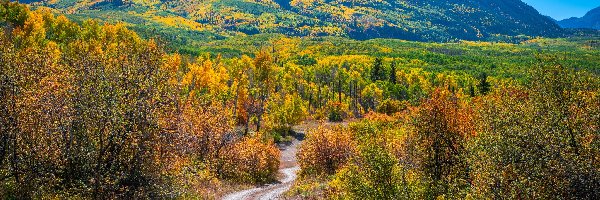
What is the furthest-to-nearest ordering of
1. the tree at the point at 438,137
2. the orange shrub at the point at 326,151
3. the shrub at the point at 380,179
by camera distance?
the orange shrub at the point at 326,151 < the tree at the point at 438,137 < the shrub at the point at 380,179

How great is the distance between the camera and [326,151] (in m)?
56.0

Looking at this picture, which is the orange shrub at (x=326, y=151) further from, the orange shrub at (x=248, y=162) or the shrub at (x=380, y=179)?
the shrub at (x=380, y=179)

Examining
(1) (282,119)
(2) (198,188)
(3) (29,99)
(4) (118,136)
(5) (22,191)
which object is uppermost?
(3) (29,99)

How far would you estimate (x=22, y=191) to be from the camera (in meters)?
28.8

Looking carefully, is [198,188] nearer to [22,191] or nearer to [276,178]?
[22,191]

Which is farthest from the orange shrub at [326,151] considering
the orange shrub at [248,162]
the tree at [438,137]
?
the tree at [438,137]

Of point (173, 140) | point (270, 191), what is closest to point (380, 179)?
point (173, 140)

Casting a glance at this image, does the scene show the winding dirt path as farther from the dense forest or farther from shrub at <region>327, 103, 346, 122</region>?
shrub at <region>327, 103, 346, 122</region>

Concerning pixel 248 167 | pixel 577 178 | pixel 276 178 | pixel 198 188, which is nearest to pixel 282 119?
pixel 276 178

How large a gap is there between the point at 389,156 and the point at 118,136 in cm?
1781

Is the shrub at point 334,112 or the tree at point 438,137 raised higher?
the tree at point 438,137

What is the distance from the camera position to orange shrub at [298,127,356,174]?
55.6 metres

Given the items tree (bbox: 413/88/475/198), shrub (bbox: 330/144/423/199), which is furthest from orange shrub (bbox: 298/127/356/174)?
shrub (bbox: 330/144/423/199)

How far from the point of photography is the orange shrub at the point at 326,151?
5559 centimetres
